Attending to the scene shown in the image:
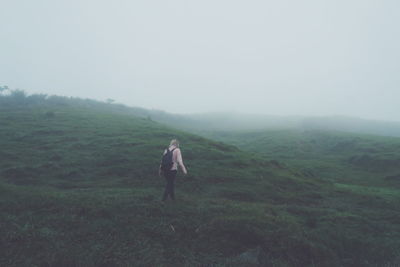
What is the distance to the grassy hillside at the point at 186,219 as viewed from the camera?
34.1 feet

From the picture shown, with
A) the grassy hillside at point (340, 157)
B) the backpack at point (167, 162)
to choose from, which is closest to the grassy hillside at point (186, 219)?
the backpack at point (167, 162)

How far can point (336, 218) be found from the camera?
1639 cm

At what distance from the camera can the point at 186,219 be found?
13.6 meters

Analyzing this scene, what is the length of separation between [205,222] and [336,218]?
873 cm

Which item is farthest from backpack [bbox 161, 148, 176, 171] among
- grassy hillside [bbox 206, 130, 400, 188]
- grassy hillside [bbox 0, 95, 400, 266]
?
grassy hillside [bbox 206, 130, 400, 188]

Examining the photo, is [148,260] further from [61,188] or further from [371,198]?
[371,198]

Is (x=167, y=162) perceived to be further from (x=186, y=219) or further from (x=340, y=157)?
(x=340, y=157)

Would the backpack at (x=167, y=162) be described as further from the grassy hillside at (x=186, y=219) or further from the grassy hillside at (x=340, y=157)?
the grassy hillside at (x=340, y=157)

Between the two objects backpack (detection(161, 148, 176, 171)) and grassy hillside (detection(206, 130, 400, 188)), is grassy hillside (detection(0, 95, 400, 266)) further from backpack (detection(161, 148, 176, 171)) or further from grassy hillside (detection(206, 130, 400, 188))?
grassy hillside (detection(206, 130, 400, 188))

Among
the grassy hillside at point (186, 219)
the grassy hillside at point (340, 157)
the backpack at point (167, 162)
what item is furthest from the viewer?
the grassy hillside at point (340, 157)

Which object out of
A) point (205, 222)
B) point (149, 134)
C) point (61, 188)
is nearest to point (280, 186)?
point (205, 222)

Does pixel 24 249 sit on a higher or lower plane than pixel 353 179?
higher

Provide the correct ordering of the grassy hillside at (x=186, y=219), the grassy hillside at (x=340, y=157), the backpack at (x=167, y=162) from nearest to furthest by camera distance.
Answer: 1. the grassy hillside at (x=186, y=219)
2. the backpack at (x=167, y=162)
3. the grassy hillside at (x=340, y=157)

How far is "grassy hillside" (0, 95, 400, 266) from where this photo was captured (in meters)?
10.4
